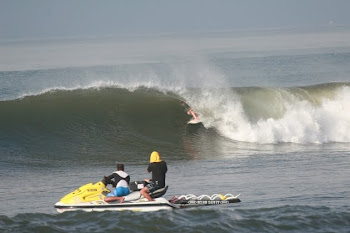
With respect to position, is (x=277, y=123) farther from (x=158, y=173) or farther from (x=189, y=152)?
(x=158, y=173)

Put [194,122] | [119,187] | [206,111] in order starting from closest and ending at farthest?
[119,187] → [194,122] → [206,111]

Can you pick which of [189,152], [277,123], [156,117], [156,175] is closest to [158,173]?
[156,175]

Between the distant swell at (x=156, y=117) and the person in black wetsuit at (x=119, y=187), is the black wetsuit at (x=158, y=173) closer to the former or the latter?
the person in black wetsuit at (x=119, y=187)

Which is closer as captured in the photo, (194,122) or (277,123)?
(194,122)

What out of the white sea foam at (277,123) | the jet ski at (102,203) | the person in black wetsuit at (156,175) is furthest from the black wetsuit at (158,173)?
the white sea foam at (277,123)

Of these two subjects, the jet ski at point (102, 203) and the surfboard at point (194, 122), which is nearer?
the jet ski at point (102, 203)

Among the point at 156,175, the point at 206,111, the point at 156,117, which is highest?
the point at 206,111

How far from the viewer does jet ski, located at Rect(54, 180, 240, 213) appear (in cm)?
1338

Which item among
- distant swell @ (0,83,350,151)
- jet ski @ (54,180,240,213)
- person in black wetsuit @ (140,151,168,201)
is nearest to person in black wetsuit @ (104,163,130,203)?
jet ski @ (54,180,240,213)

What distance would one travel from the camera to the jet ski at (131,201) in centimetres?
1338

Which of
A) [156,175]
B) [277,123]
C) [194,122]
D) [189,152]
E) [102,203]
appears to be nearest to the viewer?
[102,203]

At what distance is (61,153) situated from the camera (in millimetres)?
21047

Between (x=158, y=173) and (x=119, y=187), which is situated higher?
(x=158, y=173)

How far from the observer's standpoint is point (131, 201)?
44.4ft
